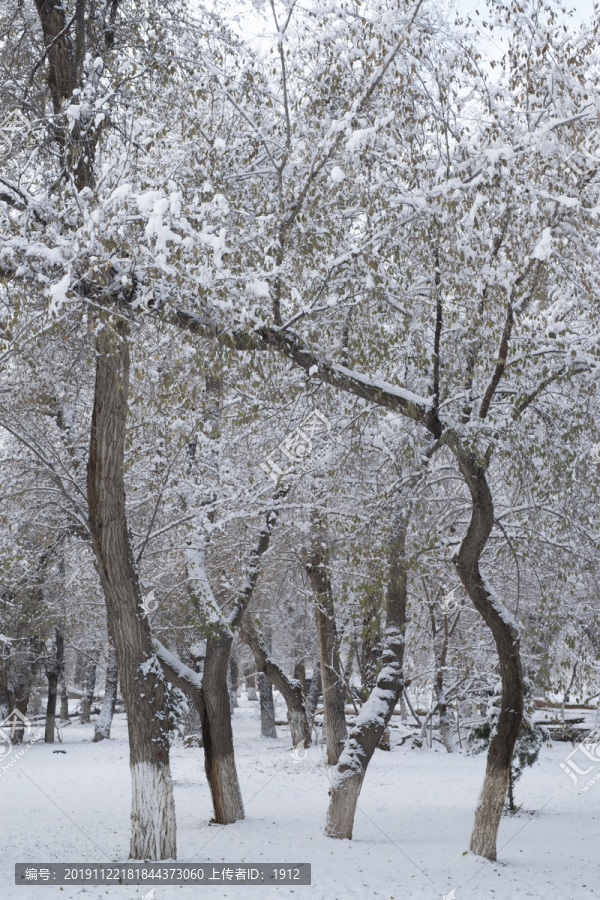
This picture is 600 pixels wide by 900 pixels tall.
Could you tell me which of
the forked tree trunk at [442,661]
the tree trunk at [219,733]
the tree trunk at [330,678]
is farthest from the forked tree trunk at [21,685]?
the tree trunk at [219,733]

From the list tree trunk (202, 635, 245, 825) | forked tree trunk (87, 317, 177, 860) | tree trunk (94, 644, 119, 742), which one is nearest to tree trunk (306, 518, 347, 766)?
tree trunk (202, 635, 245, 825)

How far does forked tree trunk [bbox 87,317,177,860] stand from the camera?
809 cm

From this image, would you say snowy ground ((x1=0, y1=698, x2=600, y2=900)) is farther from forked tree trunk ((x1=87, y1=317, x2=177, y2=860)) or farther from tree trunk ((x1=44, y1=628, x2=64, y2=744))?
tree trunk ((x1=44, y1=628, x2=64, y2=744))

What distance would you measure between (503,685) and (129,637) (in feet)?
15.3

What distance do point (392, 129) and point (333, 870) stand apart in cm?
835

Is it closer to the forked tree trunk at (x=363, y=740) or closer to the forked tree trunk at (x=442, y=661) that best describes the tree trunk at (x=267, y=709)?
the forked tree trunk at (x=442, y=661)

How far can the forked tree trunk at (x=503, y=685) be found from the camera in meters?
9.20

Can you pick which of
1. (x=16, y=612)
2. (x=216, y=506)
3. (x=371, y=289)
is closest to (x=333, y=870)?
(x=216, y=506)

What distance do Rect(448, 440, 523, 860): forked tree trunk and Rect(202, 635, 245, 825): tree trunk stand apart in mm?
3866

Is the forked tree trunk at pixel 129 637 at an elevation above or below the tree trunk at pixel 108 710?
above

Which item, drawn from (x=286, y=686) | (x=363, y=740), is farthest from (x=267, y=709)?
(x=363, y=740)

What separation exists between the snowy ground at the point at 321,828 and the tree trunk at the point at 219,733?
1.23ft

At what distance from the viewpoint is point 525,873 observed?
375 inches

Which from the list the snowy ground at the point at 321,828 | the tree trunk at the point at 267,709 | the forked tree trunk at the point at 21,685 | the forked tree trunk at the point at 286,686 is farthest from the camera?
the tree trunk at the point at 267,709
